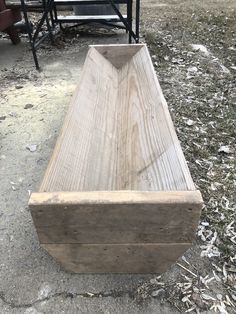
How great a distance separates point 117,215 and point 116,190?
1.07 feet

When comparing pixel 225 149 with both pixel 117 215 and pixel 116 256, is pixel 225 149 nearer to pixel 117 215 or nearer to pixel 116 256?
pixel 116 256

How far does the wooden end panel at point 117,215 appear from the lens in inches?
52.1

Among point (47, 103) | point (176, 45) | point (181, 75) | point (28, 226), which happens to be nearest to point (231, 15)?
point (176, 45)

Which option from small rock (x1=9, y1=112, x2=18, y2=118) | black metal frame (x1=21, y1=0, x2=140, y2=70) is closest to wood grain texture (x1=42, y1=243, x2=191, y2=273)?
small rock (x1=9, y1=112, x2=18, y2=118)

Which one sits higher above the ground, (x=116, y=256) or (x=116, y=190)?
(x=116, y=190)

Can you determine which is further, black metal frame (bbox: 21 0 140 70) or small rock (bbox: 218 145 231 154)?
black metal frame (bbox: 21 0 140 70)

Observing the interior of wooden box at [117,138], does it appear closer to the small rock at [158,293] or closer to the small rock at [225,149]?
the small rock at [158,293]

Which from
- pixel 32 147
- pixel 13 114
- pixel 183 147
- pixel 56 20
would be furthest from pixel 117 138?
pixel 56 20

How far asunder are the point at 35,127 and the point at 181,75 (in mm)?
1947

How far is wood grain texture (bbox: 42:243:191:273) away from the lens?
1509mm

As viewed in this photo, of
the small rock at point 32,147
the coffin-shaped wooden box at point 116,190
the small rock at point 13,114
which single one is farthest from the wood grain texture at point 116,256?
the small rock at point 13,114

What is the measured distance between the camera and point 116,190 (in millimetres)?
1675

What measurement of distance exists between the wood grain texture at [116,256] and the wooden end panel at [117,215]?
8 cm

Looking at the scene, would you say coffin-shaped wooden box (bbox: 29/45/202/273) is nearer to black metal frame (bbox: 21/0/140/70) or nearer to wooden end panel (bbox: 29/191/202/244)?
wooden end panel (bbox: 29/191/202/244)
